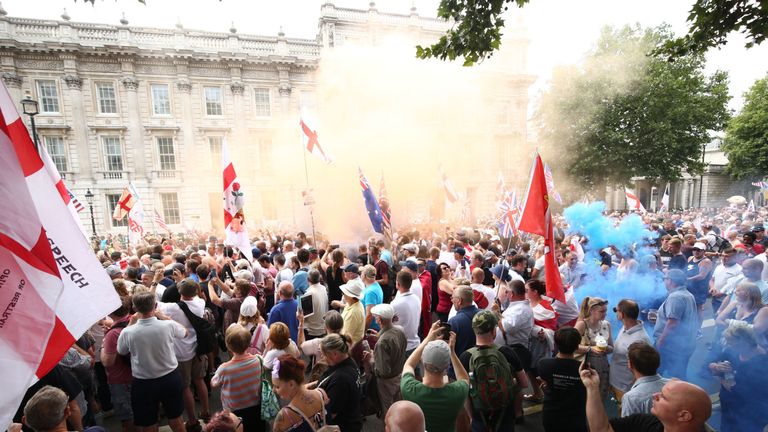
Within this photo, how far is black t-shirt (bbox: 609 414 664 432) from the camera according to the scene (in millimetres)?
2033

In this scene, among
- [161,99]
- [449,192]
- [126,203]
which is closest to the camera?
[449,192]

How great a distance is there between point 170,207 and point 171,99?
7.05 meters

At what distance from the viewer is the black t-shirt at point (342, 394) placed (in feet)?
9.04

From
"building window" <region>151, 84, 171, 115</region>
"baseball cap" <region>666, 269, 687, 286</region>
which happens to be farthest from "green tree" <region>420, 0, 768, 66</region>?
"building window" <region>151, 84, 171, 115</region>

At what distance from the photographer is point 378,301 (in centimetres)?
473

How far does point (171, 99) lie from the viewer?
23.7 m

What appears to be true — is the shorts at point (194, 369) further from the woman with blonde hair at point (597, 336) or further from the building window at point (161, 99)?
the building window at point (161, 99)

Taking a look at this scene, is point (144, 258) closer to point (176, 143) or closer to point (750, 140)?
point (176, 143)

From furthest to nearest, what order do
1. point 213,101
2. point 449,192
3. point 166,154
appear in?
point 213,101
point 166,154
point 449,192

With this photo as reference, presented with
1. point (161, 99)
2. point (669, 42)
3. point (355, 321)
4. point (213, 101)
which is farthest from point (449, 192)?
point (161, 99)

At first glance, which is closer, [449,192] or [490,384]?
[490,384]

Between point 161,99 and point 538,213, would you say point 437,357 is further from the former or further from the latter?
point 161,99

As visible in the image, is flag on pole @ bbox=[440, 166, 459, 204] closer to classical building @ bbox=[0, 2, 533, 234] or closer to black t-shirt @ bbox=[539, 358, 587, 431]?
black t-shirt @ bbox=[539, 358, 587, 431]

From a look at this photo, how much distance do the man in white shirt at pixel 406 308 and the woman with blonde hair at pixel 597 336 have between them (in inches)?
67.9
